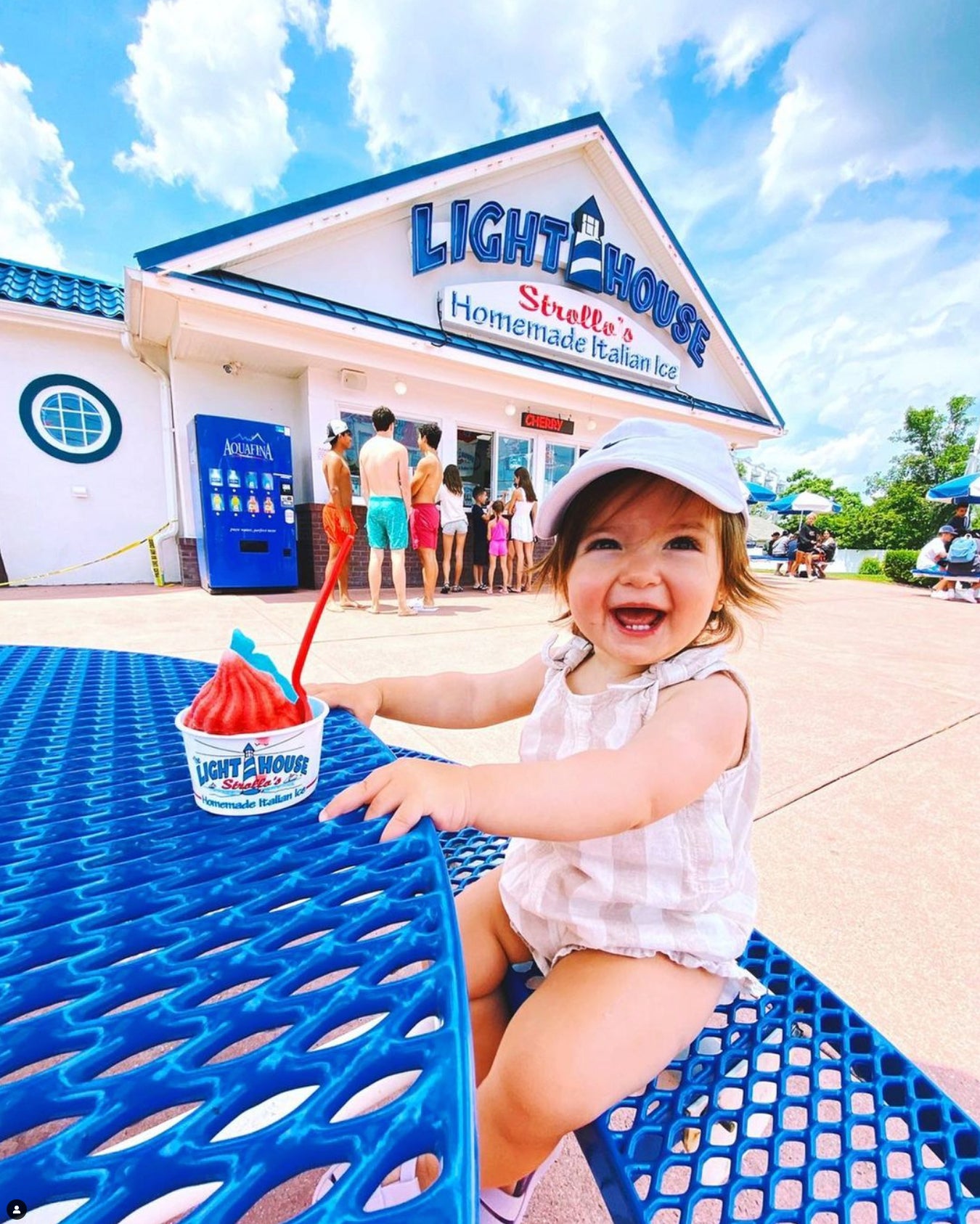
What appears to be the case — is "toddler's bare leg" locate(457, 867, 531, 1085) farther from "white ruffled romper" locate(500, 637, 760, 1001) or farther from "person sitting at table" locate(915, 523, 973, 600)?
"person sitting at table" locate(915, 523, 973, 600)

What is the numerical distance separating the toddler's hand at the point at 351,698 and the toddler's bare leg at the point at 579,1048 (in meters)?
0.59

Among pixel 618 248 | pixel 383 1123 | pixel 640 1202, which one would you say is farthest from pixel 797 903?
pixel 618 248

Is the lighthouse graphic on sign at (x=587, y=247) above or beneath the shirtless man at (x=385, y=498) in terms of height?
above

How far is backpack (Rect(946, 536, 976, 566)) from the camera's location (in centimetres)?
958

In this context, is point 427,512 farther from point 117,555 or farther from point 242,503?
point 117,555

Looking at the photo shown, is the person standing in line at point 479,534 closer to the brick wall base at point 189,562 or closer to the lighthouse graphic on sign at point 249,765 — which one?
the brick wall base at point 189,562

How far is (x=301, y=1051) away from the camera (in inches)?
15.7

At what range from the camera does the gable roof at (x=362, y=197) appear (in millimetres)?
5277

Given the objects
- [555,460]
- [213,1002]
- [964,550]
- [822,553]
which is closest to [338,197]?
[555,460]

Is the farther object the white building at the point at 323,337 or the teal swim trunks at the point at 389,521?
the white building at the point at 323,337

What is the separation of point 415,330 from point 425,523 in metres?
2.54

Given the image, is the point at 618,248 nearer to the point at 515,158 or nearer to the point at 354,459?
the point at 515,158

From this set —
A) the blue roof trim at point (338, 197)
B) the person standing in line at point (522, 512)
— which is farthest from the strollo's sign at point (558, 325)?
the person standing in line at point (522, 512)

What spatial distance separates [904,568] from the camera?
12852 mm
